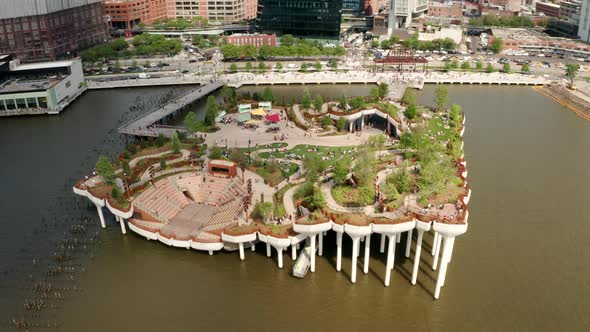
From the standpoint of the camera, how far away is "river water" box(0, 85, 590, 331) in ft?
122

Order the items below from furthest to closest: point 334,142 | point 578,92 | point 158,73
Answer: point 158,73, point 578,92, point 334,142

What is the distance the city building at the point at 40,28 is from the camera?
353 feet

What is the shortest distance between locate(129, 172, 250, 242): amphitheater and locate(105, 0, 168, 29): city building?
129m

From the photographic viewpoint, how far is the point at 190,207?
51312mm

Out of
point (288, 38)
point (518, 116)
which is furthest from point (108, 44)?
point (518, 116)

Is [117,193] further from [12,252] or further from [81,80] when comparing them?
[81,80]

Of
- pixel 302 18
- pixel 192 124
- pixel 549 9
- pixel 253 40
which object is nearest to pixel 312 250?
pixel 192 124

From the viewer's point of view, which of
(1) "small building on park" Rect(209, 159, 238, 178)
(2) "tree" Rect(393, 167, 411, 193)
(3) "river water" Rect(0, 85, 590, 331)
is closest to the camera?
(3) "river water" Rect(0, 85, 590, 331)

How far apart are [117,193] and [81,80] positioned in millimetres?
63447

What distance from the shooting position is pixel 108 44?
13100cm

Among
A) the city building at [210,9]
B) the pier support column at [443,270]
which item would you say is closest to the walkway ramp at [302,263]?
the pier support column at [443,270]

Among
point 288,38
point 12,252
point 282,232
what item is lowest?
point 12,252

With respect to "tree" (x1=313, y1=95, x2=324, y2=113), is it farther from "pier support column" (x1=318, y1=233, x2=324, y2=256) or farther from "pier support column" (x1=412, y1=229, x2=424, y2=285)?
"pier support column" (x1=412, y1=229, x2=424, y2=285)

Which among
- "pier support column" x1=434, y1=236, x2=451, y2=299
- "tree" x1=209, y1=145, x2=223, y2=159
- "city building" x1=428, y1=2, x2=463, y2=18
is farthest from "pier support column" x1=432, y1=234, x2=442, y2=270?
"city building" x1=428, y1=2, x2=463, y2=18
